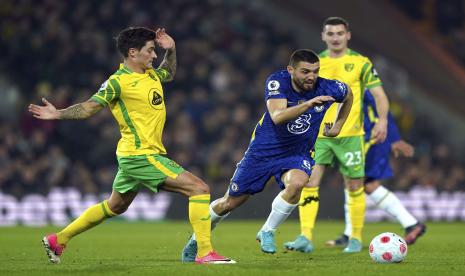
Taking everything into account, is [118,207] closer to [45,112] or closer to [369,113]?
[45,112]

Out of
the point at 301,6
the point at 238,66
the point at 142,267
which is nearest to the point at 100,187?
the point at 238,66

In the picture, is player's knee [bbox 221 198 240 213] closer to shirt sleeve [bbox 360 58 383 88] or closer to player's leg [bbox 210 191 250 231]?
player's leg [bbox 210 191 250 231]

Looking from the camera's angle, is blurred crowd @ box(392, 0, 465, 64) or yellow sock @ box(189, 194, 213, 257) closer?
yellow sock @ box(189, 194, 213, 257)

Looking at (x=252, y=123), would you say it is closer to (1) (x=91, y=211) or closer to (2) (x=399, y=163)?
(2) (x=399, y=163)

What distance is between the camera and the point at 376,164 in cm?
1202

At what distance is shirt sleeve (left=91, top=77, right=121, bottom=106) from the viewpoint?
27.3ft

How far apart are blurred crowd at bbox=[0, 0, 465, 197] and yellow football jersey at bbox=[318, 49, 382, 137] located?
690 centimetres

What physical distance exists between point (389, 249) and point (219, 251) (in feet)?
8.46

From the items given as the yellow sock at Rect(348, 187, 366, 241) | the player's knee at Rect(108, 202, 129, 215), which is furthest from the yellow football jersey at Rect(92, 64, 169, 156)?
the yellow sock at Rect(348, 187, 366, 241)

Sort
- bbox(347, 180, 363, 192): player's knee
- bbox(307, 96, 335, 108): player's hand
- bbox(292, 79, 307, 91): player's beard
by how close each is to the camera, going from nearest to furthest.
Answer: bbox(307, 96, 335, 108): player's hand
bbox(292, 79, 307, 91): player's beard
bbox(347, 180, 363, 192): player's knee

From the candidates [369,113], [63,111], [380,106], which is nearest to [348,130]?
[380,106]

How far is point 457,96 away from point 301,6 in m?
4.30

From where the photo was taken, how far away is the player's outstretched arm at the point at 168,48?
8.98m

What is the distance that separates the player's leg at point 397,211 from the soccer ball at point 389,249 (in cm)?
289
